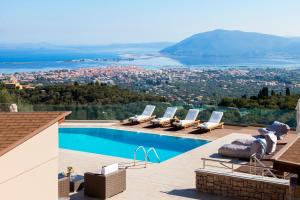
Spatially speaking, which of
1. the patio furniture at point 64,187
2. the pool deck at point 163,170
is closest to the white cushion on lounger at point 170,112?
the pool deck at point 163,170

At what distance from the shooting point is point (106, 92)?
25922mm

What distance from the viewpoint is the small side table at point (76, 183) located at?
380 inches

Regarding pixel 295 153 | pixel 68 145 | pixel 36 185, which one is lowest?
pixel 68 145

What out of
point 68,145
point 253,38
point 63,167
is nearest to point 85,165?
point 63,167

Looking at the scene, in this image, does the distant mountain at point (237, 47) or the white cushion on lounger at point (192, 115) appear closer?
the white cushion on lounger at point (192, 115)

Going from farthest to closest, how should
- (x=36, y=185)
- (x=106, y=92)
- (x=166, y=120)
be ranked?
(x=106, y=92), (x=166, y=120), (x=36, y=185)

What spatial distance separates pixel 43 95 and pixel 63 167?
14.7m

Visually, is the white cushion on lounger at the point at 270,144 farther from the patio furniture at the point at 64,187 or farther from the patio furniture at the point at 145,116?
the patio furniture at the point at 145,116

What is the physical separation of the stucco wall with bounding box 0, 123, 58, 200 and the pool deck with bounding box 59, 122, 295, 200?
2.75m

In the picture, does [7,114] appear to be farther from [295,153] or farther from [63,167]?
[63,167]

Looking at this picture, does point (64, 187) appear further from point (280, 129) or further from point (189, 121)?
point (189, 121)

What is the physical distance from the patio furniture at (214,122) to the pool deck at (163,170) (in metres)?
0.42

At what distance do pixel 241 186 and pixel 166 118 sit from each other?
919 cm

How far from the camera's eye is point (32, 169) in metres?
6.38
